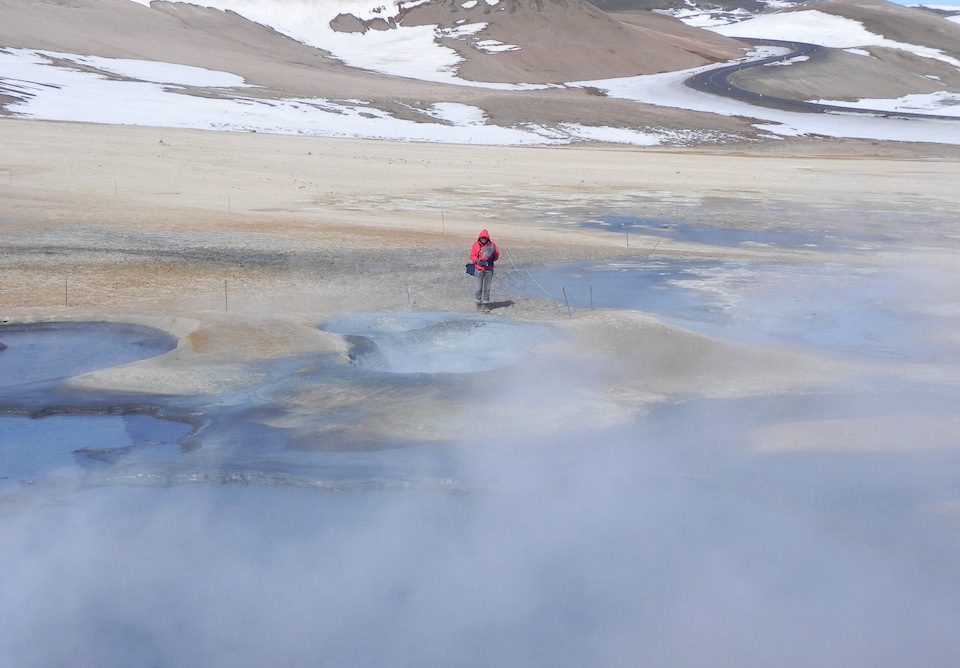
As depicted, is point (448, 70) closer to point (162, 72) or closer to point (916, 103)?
point (162, 72)

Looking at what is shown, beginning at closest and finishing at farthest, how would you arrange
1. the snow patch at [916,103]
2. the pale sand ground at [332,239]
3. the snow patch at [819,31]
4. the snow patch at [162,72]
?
the pale sand ground at [332,239] → the snow patch at [162,72] → the snow patch at [916,103] → the snow patch at [819,31]

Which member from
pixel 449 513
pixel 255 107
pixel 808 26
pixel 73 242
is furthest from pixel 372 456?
pixel 808 26

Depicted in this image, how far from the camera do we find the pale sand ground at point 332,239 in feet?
42.0

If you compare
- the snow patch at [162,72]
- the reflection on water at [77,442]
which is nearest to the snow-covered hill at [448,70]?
the snow patch at [162,72]

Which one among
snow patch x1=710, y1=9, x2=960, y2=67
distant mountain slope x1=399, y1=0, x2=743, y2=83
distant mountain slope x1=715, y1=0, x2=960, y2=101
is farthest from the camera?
snow patch x1=710, y1=9, x2=960, y2=67

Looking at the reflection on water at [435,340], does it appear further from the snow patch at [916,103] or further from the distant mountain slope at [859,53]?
the distant mountain slope at [859,53]

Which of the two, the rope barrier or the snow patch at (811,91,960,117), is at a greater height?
the snow patch at (811,91,960,117)

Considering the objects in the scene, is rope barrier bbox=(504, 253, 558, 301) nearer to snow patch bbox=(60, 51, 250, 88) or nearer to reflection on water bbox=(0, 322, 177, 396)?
reflection on water bbox=(0, 322, 177, 396)

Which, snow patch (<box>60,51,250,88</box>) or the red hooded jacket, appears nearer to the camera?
the red hooded jacket

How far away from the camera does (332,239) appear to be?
22.5 m

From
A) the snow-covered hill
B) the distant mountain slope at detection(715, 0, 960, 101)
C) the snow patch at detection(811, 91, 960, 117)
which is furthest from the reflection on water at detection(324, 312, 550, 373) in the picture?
the distant mountain slope at detection(715, 0, 960, 101)

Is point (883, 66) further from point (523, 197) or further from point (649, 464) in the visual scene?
point (649, 464)

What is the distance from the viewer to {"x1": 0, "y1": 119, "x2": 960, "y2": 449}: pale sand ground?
42.0 ft

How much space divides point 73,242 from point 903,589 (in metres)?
16.3
